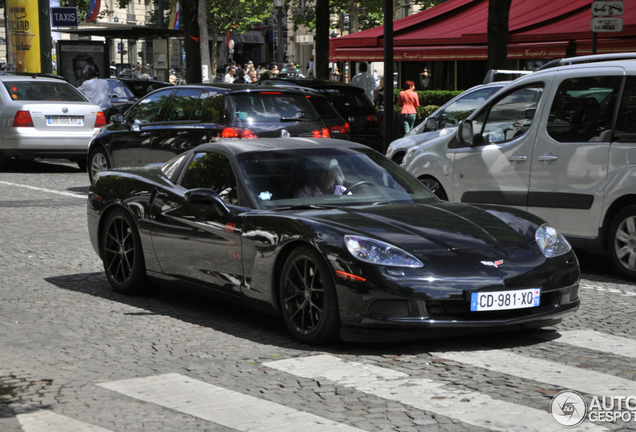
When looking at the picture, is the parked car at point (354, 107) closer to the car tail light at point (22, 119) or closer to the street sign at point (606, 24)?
the car tail light at point (22, 119)

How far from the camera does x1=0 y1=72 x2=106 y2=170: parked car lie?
18156 millimetres

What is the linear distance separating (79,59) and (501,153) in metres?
22.0

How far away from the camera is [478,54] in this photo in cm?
2411

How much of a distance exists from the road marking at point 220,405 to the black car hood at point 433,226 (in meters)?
1.34

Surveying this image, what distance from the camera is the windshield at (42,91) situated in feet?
61.3

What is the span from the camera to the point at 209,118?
1338 centimetres

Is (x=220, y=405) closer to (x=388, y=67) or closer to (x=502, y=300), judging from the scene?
(x=502, y=300)

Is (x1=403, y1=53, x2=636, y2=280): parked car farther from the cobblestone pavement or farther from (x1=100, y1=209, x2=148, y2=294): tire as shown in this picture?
(x1=100, y1=209, x2=148, y2=294): tire

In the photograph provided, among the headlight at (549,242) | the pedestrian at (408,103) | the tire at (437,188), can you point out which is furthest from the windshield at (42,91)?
the headlight at (549,242)

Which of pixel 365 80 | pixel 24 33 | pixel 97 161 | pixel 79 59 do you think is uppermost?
pixel 24 33

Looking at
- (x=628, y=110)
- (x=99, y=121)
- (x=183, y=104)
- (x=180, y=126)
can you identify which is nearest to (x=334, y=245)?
(x=628, y=110)

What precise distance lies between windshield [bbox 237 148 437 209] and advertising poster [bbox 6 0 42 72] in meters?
21.8

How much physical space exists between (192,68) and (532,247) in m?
20.2

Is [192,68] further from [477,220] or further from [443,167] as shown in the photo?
[477,220]
